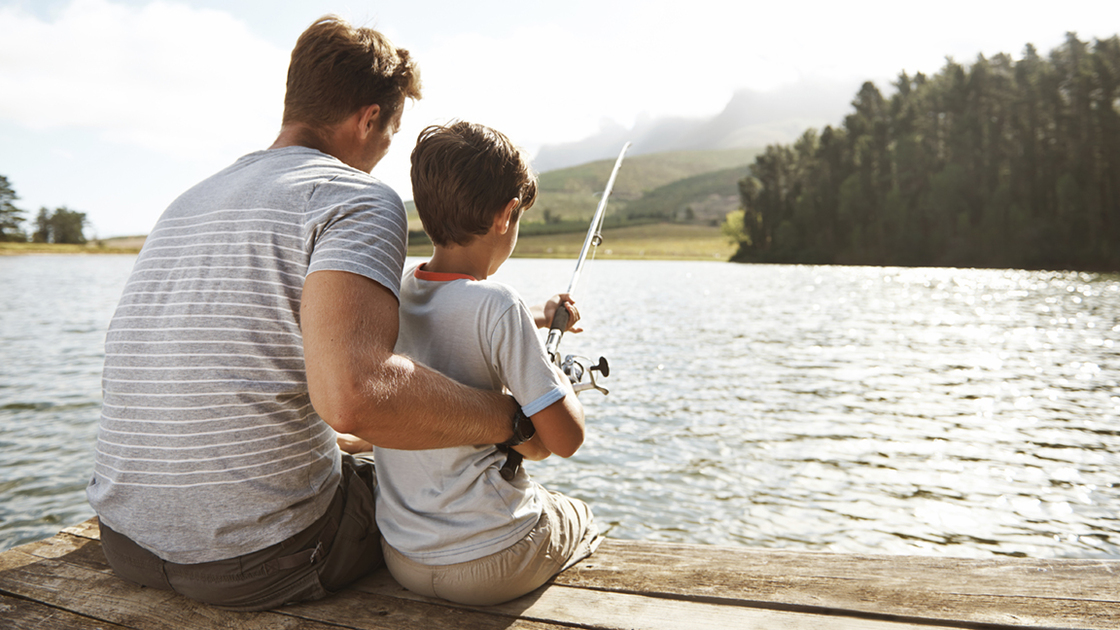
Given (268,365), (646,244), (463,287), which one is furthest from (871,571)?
(646,244)

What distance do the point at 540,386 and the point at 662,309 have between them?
74.6 ft

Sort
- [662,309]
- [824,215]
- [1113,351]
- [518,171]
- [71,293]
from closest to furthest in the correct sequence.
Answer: [518,171] < [1113,351] < [662,309] < [71,293] < [824,215]

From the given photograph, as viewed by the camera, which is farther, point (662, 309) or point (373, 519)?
point (662, 309)

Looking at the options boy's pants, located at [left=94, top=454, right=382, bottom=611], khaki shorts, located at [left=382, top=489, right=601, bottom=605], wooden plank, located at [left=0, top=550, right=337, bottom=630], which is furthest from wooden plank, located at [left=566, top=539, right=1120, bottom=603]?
wooden plank, located at [left=0, top=550, right=337, bottom=630]

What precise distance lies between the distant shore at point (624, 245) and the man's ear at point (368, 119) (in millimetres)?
82099

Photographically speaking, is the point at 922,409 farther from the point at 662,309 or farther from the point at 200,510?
the point at 662,309

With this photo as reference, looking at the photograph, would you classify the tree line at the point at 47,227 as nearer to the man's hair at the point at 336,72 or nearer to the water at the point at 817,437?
the water at the point at 817,437

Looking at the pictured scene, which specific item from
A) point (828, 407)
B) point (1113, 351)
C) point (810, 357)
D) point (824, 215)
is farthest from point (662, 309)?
point (824, 215)

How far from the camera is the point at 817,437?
27.4ft

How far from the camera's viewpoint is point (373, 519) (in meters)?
2.46

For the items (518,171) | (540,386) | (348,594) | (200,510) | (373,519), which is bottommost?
(348,594)

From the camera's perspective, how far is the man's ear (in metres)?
2.26

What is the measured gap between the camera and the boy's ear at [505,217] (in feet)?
7.24

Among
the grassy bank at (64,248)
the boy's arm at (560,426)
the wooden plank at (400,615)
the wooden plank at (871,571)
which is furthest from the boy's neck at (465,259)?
the grassy bank at (64,248)
